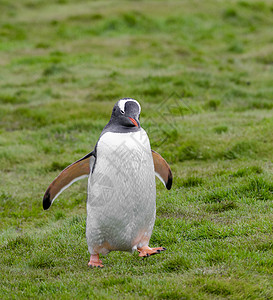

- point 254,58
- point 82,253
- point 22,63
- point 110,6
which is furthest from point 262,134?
point 110,6

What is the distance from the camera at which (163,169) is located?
5469 mm

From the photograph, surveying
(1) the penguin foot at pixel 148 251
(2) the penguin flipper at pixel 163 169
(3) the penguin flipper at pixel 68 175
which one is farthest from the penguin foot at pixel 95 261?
(2) the penguin flipper at pixel 163 169

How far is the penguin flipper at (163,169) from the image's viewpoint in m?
5.43

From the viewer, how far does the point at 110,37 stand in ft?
67.1

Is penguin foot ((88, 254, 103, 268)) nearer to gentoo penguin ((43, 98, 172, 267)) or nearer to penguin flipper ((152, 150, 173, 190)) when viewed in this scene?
gentoo penguin ((43, 98, 172, 267))

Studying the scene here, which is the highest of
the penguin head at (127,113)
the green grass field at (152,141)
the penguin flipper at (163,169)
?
the penguin head at (127,113)

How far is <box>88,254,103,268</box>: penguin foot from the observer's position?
15.7 feet

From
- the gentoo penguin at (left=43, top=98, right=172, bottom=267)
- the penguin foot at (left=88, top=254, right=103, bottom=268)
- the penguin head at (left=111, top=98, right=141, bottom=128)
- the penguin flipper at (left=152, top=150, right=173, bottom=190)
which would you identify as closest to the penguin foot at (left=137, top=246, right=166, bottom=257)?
the gentoo penguin at (left=43, top=98, right=172, bottom=267)

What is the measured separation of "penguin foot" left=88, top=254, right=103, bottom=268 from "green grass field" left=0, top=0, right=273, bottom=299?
0.31 ft

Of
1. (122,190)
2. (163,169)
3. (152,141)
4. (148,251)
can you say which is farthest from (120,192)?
(152,141)

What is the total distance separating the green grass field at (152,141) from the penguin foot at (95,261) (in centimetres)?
10

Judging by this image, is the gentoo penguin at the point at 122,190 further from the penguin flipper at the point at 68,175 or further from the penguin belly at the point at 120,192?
the penguin flipper at the point at 68,175

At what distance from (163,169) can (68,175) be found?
1053 mm

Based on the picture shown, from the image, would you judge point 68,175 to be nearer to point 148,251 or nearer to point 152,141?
point 148,251
